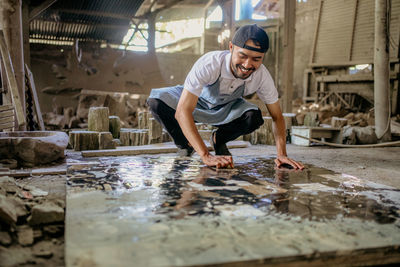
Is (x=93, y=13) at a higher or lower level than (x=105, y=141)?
higher

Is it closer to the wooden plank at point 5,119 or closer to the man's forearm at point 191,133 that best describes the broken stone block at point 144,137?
the wooden plank at point 5,119

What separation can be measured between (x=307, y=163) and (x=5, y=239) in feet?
8.79

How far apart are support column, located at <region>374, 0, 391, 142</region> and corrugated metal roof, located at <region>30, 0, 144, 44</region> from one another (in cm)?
556

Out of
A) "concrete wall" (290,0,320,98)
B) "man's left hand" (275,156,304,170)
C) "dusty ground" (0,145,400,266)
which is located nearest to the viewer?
"dusty ground" (0,145,400,266)

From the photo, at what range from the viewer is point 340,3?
10672 millimetres

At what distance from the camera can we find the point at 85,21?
8.73 m

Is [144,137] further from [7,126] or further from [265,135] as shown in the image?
[265,135]

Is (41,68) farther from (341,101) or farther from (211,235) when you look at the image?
(341,101)

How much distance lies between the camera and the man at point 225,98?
2422 millimetres

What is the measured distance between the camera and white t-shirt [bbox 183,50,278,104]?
2539mm

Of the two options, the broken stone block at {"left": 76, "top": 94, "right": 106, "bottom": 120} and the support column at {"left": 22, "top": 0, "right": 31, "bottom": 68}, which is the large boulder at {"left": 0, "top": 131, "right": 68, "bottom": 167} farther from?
the broken stone block at {"left": 76, "top": 94, "right": 106, "bottom": 120}

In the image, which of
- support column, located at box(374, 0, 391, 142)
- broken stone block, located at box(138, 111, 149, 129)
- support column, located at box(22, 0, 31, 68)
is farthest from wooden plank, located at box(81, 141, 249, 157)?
support column, located at box(22, 0, 31, 68)

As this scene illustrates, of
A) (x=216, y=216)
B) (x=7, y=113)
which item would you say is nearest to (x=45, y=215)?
(x=216, y=216)

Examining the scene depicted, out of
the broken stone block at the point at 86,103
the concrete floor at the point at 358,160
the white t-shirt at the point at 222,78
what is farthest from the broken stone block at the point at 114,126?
the broken stone block at the point at 86,103
